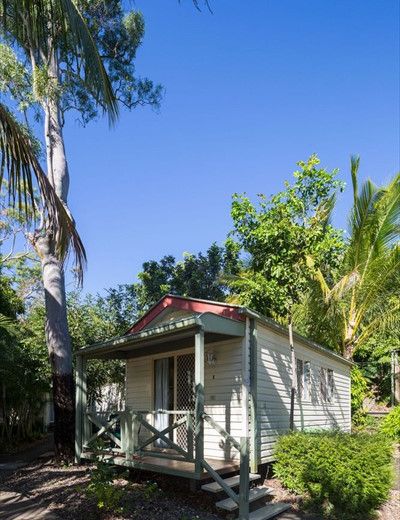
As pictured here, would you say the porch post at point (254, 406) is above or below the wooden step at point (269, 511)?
above

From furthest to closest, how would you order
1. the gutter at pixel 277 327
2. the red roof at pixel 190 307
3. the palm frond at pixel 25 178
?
the red roof at pixel 190 307 < the gutter at pixel 277 327 < the palm frond at pixel 25 178

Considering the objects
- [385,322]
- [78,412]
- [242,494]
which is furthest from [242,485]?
[385,322]

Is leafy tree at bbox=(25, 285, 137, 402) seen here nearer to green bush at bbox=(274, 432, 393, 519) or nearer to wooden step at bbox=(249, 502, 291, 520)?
green bush at bbox=(274, 432, 393, 519)

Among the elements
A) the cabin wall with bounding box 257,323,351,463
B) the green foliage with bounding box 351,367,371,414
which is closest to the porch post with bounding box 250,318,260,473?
the cabin wall with bounding box 257,323,351,463

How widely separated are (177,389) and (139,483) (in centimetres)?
227

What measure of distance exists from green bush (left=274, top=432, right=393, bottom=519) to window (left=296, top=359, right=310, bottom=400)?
2491mm

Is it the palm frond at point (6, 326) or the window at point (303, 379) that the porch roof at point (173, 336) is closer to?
the window at point (303, 379)

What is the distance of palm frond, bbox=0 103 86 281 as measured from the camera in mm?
4344

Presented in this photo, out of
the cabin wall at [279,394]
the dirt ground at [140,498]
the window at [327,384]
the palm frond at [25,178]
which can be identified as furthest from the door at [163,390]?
the palm frond at [25,178]

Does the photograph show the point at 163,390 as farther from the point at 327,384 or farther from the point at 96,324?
the point at 96,324

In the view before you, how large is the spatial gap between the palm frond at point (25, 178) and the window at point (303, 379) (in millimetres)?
7919

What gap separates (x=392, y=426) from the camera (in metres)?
14.4

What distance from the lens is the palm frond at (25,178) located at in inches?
171

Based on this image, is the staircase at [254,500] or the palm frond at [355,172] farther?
the palm frond at [355,172]
